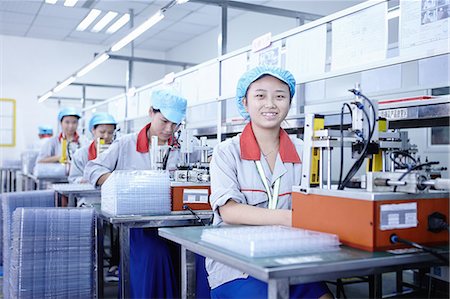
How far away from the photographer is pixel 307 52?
2793mm

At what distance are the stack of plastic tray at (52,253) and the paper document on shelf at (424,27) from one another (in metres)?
1.86

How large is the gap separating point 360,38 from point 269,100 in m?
0.79

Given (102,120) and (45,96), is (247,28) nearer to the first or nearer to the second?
(102,120)

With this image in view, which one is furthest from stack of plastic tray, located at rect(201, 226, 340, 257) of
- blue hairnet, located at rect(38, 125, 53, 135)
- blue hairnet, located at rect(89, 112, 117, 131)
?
blue hairnet, located at rect(38, 125, 53, 135)

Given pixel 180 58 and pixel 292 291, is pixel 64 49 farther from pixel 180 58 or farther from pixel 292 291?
pixel 292 291

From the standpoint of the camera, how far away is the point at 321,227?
1.44 m

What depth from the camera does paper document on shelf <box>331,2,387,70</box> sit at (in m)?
2.28

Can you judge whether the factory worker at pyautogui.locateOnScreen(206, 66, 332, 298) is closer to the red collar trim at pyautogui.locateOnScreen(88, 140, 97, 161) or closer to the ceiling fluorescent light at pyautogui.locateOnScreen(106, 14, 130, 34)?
the red collar trim at pyautogui.locateOnScreen(88, 140, 97, 161)

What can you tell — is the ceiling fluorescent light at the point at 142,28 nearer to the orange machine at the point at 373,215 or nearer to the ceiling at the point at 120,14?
the ceiling at the point at 120,14

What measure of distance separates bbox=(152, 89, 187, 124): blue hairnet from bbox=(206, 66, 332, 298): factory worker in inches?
35.7

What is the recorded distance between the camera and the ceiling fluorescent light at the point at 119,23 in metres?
7.32

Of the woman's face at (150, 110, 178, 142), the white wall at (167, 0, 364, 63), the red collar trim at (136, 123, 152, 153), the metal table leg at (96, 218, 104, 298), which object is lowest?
the metal table leg at (96, 218, 104, 298)

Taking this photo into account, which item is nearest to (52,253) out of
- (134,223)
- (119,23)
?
(134,223)

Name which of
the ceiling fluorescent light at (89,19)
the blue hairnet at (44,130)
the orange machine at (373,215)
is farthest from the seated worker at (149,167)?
the blue hairnet at (44,130)
